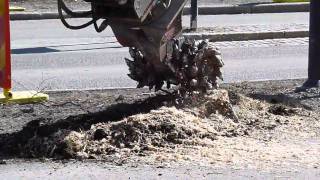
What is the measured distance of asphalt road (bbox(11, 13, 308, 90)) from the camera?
11.3m

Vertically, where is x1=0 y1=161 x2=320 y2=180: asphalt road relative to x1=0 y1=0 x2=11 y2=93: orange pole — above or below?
below

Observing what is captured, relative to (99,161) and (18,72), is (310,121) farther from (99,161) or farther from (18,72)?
(18,72)

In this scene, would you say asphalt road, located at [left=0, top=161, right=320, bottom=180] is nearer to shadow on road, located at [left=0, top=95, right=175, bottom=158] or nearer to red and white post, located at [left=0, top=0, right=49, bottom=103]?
shadow on road, located at [left=0, top=95, right=175, bottom=158]

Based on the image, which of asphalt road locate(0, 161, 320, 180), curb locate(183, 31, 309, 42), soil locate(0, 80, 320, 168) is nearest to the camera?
asphalt road locate(0, 161, 320, 180)

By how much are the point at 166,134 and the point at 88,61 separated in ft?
20.9

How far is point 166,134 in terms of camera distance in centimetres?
702

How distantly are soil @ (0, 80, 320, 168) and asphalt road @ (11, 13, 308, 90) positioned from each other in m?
2.45

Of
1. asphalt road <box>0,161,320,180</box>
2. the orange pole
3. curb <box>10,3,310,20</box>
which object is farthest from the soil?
curb <box>10,3,310,20</box>

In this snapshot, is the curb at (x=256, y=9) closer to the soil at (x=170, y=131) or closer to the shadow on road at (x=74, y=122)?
the soil at (x=170, y=131)

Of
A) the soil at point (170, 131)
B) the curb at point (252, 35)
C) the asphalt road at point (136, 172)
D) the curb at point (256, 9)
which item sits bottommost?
the asphalt road at point (136, 172)

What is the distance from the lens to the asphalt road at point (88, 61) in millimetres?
11297

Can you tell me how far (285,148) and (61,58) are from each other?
7.16 m

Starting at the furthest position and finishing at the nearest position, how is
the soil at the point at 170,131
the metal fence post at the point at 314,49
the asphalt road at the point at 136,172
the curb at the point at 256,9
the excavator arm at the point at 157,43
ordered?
the curb at the point at 256,9
the metal fence post at the point at 314,49
the excavator arm at the point at 157,43
the soil at the point at 170,131
the asphalt road at the point at 136,172

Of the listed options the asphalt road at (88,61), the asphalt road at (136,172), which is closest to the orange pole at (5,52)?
the asphalt road at (88,61)
